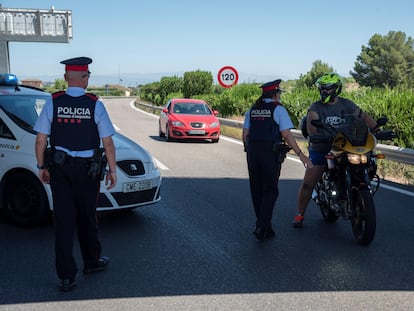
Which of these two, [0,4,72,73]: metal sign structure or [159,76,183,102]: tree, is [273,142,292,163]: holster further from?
[159,76,183,102]: tree

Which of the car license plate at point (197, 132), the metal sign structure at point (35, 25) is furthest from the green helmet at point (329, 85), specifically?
the metal sign structure at point (35, 25)

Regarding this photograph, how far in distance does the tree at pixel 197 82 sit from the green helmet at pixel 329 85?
30375 millimetres

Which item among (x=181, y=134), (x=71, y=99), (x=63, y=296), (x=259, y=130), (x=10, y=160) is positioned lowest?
(x=181, y=134)

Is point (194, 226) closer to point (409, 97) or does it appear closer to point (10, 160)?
point (10, 160)

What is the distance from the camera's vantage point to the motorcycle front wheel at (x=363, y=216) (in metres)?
5.45

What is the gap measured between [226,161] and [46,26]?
93.1 ft

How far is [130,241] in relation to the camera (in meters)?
5.68

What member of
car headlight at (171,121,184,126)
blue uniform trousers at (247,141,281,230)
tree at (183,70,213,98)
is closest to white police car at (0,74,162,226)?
blue uniform trousers at (247,141,281,230)

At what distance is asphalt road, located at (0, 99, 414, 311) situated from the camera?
410cm

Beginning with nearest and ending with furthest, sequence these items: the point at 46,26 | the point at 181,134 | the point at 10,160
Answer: the point at 10,160 < the point at 181,134 < the point at 46,26

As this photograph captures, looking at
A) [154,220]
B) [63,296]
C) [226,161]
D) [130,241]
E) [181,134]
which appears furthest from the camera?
[181,134]

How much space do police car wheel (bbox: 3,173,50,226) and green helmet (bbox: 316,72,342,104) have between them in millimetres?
3298

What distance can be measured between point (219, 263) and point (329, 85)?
2388mm

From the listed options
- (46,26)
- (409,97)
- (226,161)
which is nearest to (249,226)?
(226,161)
